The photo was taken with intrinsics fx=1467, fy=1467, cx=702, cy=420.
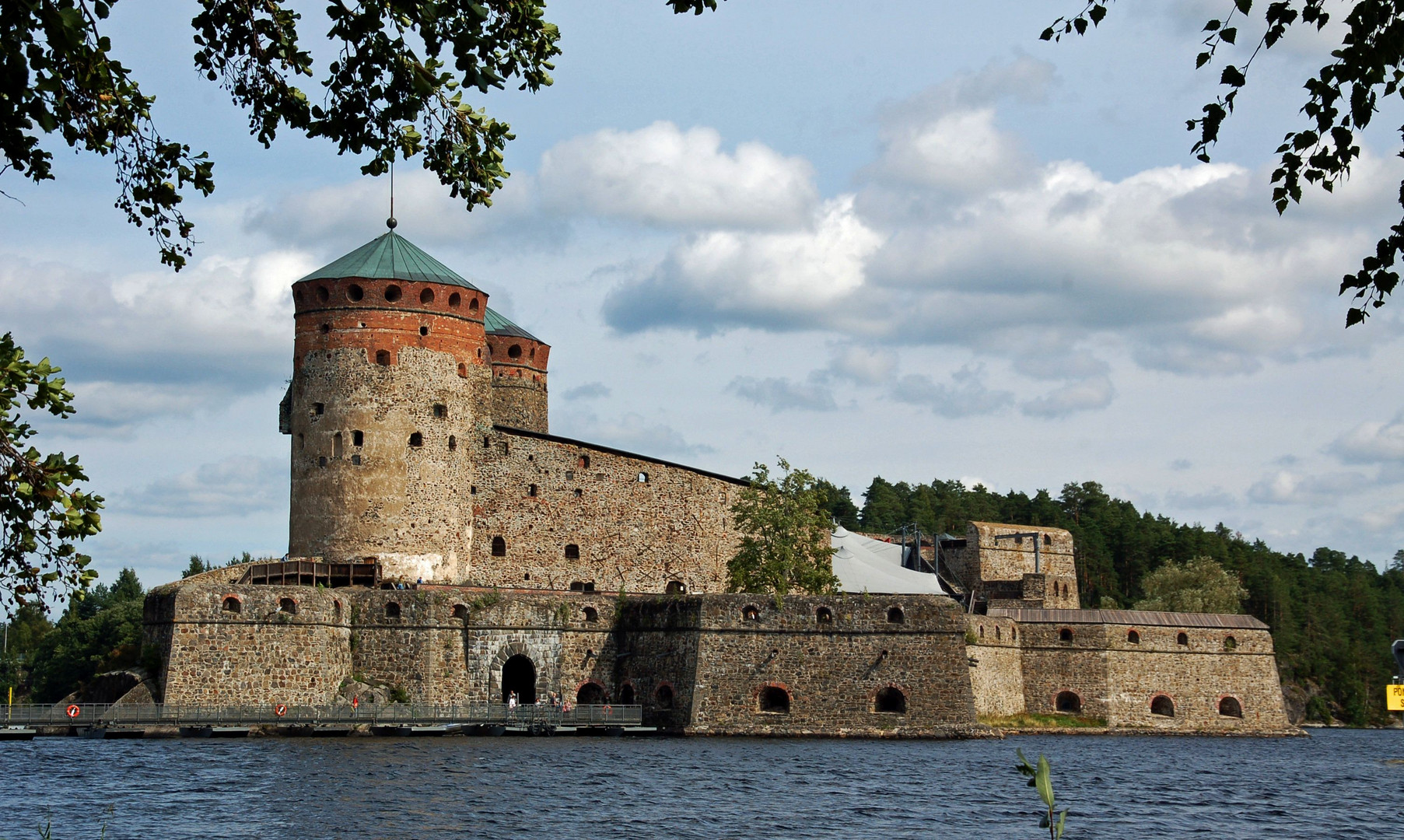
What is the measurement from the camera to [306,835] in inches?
797

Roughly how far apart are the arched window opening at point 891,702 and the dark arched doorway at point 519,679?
9.57 metres

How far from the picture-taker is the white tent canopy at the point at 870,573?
5034cm

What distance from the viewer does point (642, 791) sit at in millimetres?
25781

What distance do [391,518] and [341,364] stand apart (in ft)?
15.1

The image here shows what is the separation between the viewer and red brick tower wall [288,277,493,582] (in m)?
40.7

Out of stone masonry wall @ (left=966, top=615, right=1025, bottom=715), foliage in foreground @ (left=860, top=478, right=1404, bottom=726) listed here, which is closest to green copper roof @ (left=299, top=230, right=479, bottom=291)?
stone masonry wall @ (left=966, top=615, right=1025, bottom=715)

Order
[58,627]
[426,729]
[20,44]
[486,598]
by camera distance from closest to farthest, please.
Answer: [20,44] → [426,729] → [486,598] → [58,627]

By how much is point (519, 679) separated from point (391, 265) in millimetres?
12506

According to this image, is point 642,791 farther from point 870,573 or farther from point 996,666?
point 870,573

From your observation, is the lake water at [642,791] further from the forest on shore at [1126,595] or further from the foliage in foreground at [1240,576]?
the foliage in foreground at [1240,576]

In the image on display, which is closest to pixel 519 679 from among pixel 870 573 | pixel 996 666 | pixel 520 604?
pixel 520 604

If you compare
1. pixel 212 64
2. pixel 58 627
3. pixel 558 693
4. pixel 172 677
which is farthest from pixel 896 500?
pixel 212 64

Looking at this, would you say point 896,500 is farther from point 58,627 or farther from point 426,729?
point 426,729

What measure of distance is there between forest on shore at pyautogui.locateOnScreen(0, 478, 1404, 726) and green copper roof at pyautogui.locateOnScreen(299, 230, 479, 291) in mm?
13489
